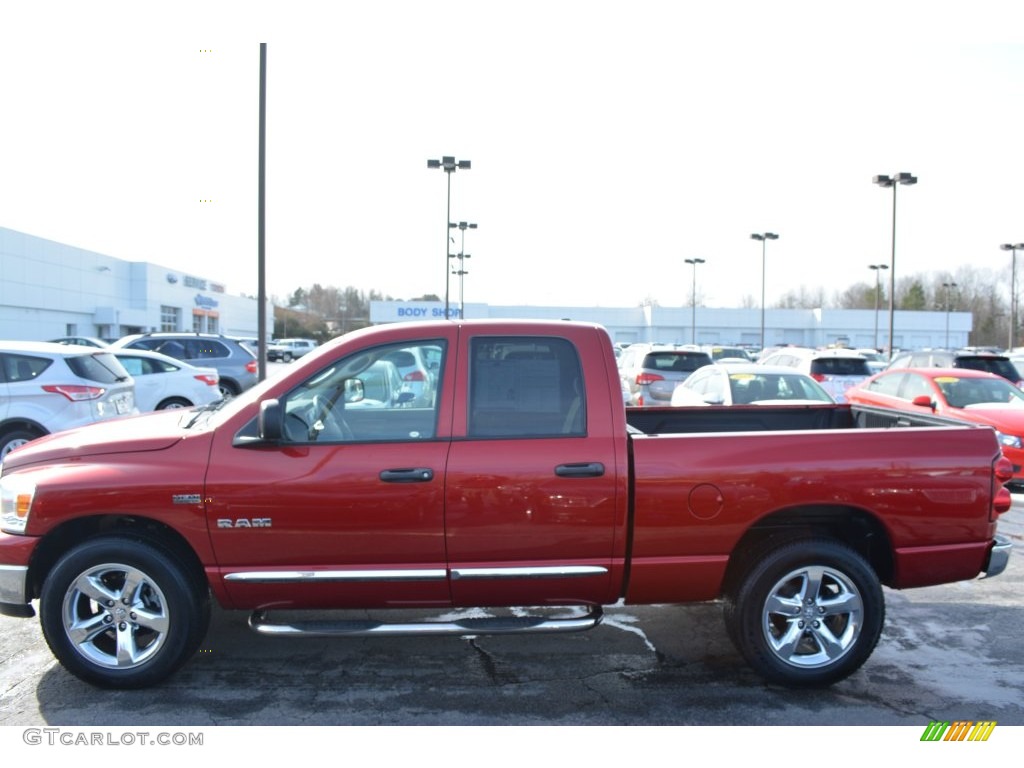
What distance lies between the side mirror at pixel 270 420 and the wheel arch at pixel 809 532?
8.65ft

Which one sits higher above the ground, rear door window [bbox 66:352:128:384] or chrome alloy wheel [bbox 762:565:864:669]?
rear door window [bbox 66:352:128:384]

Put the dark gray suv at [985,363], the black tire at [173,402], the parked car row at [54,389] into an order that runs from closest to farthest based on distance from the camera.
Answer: the parked car row at [54,389] < the black tire at [173,402] < the dark gray suv at [985,363]

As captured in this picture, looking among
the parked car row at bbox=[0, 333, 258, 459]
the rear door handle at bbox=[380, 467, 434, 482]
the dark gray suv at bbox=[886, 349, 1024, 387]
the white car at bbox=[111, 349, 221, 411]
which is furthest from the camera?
the dark gray suv at bbox=[886, 349, 1024, 387]

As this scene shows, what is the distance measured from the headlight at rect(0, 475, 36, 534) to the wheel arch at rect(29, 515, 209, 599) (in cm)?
16

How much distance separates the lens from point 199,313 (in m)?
66.9

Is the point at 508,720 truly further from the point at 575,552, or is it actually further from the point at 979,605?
the point at 979,605

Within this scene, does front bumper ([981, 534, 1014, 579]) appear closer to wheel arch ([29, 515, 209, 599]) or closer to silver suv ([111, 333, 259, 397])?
wheel arch ([29, 515, 209, 599])

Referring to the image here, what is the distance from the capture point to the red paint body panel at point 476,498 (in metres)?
4.11

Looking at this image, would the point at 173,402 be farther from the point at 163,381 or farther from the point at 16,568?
the point at 16,568

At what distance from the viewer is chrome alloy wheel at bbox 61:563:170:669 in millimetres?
4148

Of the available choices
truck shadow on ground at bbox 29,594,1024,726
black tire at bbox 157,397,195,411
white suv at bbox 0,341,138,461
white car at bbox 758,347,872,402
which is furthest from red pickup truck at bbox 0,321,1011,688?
white car at bbox 758,347,872,402

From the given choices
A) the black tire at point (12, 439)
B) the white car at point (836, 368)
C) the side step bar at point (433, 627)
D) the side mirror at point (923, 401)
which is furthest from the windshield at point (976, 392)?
the black tire at point (12, 439)

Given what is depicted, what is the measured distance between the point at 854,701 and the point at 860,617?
1.47 ft

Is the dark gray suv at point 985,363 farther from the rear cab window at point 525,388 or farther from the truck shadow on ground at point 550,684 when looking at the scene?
the rear cab window at point 525,388
